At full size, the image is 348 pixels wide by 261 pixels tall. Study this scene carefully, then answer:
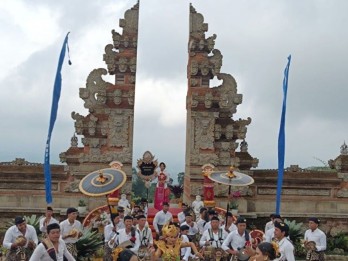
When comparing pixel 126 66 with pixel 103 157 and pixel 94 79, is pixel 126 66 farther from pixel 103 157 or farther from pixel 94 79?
pixel 103 157

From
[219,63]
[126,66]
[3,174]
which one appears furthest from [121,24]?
[3,174]

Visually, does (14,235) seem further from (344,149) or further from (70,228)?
(344,149)

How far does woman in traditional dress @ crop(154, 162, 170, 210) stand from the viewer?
66.0 ft

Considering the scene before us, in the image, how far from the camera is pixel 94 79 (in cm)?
1966

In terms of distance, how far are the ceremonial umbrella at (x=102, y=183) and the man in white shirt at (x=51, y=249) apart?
17.8ft

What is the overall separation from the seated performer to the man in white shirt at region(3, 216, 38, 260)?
3.89m

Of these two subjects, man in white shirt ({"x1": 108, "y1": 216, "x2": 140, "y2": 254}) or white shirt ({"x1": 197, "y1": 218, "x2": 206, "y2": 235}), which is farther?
white shirt ({"x1": 197, "y1": 218, "x2": 206, "y2": 235})

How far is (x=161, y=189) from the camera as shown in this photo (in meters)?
20.2

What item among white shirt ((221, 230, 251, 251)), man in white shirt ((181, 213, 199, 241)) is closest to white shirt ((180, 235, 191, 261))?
white shirt ((221, 230, 251, 251))

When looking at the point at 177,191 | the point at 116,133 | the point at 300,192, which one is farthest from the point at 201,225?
the point at 177,191

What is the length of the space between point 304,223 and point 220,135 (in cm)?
442

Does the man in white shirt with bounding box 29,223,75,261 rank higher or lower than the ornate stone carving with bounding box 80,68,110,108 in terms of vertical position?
lower

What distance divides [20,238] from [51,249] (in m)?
3.87

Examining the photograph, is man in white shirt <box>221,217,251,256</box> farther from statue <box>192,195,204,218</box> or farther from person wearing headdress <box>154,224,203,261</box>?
statue <box>192,195,204,218</box>
